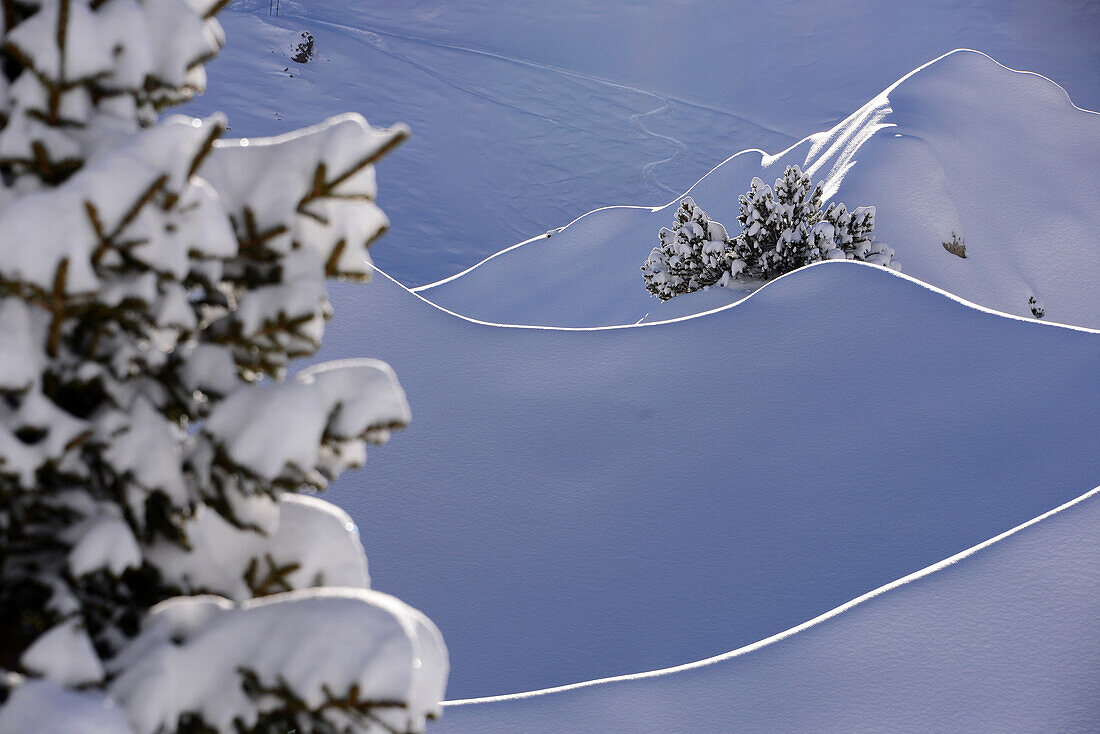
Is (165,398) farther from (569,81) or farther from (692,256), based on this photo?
(569,81)

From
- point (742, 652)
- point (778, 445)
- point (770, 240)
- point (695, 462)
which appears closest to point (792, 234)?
point (770, 240)

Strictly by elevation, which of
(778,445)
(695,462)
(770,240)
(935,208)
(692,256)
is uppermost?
(935,208)

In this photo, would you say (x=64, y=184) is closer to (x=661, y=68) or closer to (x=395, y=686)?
(x=395, y=686)

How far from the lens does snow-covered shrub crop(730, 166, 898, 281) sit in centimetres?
1109

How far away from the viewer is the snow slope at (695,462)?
597cm

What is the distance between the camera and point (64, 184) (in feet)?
6.06

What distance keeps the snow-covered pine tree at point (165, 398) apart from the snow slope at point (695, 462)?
12.5ft

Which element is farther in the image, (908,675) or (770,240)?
(770,240)

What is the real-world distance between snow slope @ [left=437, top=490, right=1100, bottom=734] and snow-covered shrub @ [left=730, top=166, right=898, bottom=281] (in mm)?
7130

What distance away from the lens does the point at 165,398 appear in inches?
86.0

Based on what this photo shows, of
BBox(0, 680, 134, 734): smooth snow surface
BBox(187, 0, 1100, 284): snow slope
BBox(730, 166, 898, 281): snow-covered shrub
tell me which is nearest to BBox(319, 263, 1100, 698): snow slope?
BBox(730, 166, 898, 281): snow-covered shrub

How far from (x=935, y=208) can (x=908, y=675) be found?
38.8 feet

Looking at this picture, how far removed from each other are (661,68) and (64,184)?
44.6m

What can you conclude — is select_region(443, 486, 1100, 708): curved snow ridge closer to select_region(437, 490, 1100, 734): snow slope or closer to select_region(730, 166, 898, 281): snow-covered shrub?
select_region(437, 490, 1100, 734): snow slope
